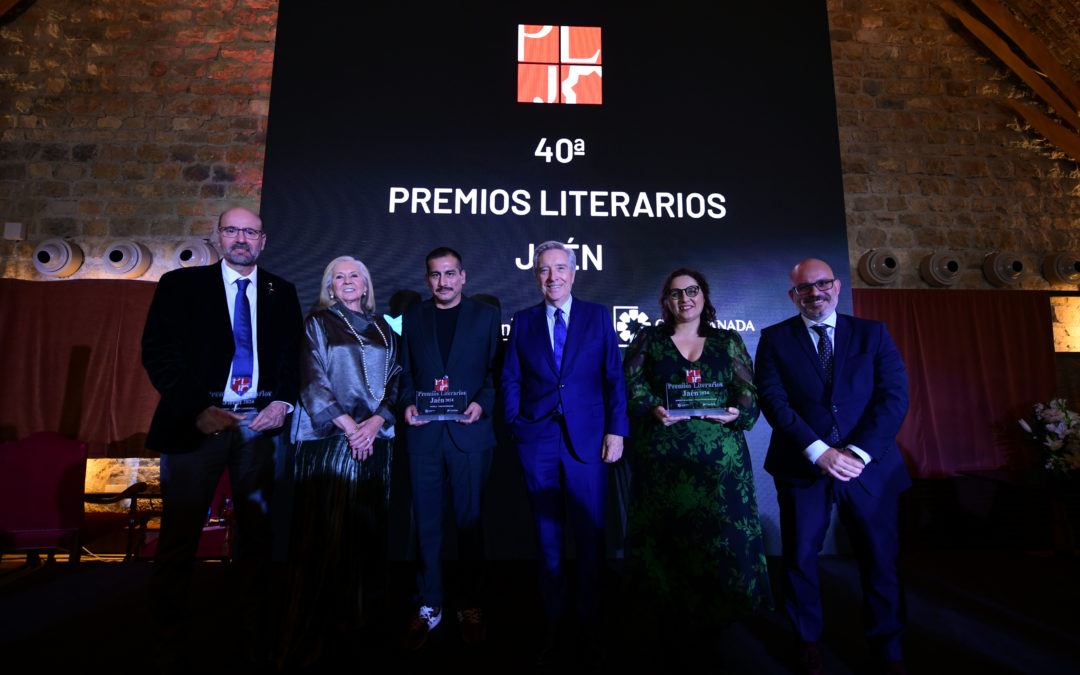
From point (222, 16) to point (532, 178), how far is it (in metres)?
3.36

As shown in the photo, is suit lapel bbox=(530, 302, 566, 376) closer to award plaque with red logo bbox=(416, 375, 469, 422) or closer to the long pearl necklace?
award plaque with red logo bbox=(416, 375, 469, 422)

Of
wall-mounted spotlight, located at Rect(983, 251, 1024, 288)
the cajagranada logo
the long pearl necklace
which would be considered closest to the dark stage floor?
the long pearl necklace

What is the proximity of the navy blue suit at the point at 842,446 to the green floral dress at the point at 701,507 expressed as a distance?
142 millimetres

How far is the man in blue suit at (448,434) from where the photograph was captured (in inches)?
95.4

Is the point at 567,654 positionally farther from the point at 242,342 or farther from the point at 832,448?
the point at 242,342

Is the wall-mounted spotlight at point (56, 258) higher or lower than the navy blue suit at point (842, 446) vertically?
higher

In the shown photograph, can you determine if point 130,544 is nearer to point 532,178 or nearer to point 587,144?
point 532,178

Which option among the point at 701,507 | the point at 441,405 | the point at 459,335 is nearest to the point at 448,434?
the point at 441,405

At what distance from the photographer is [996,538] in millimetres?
4270

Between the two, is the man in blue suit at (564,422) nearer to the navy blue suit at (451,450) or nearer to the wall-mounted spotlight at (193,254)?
the navy blue suit at (451,450)

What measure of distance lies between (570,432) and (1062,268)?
526 centimetres

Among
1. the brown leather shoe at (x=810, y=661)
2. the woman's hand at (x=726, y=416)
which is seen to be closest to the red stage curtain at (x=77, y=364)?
the woman's hand at (x=726, y=416)

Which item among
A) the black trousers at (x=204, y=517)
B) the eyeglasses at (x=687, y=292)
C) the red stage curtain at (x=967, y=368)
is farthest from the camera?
the red stage curtain at (x=967, y=368)

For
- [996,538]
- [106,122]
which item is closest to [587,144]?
[106,122]
